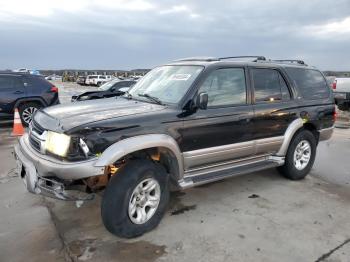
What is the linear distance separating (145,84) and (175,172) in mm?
1562

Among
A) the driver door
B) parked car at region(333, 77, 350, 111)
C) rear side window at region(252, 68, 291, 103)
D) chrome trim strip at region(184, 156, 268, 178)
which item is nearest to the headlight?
the driver door

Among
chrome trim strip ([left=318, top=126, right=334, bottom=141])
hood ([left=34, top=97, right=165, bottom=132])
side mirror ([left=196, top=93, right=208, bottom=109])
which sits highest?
side mirror ([left=196, top=93, right=208, bottom=109])

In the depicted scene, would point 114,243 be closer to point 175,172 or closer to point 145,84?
point 175,172

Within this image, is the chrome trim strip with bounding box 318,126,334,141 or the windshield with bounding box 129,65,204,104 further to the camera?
the chrome trim strip with bounding box 318,126,334,141

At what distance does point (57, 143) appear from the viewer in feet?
11.0

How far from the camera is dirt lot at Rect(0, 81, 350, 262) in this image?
10.9 ft

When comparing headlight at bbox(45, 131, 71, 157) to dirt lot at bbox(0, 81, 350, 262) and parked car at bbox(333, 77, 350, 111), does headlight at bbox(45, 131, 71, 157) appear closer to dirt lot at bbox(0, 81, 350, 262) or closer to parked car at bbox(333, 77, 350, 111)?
dirt lot at bbox(0, 81, 350, 262)

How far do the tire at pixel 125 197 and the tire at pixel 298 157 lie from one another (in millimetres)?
2509

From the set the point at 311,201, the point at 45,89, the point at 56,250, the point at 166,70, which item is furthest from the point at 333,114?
the point at 45,89

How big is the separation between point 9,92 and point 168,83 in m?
7.29

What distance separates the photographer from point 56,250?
3357 mm

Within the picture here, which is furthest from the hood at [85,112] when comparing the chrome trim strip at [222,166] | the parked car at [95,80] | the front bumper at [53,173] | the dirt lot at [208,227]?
the parked car at [95,80]

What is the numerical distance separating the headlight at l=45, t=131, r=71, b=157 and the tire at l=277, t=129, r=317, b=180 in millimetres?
3404

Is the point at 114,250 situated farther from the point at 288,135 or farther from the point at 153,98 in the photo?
the point at 288,135
